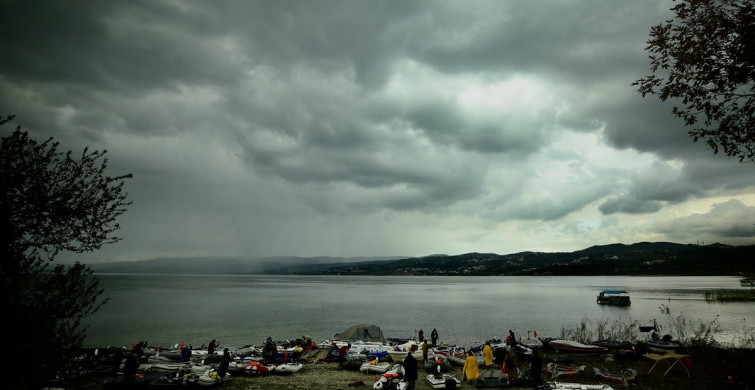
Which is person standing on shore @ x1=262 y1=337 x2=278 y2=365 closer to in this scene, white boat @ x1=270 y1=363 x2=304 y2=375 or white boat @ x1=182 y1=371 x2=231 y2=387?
white boat @ x1=270 y1=363 x2=304 y2=375

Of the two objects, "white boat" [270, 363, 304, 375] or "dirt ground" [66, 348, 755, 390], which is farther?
"white boat" [270, 363, 304, 375]

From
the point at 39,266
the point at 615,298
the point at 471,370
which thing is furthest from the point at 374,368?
the point at 615,298

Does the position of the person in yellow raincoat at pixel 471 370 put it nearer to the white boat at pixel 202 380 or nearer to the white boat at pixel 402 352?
the white boat at pixel 402 352

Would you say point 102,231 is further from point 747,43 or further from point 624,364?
point 624,364

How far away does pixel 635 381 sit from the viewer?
71.0ft

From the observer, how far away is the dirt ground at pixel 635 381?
2061 centimetres

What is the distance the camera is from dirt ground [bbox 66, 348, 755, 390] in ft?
67.6

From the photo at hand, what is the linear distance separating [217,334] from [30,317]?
5027 centimetres

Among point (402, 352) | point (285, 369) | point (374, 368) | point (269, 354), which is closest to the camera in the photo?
point (374, 368)

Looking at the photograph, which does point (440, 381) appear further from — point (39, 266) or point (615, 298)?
point (615, 298)

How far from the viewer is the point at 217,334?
5528cm

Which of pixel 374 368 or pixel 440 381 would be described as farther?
pixel 374 368

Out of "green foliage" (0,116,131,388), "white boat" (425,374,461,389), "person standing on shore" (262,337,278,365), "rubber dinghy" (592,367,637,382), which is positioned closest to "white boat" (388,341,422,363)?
"white boat" (425,374,461,389)

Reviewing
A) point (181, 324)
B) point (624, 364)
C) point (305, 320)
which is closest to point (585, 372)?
point (624, 364)
